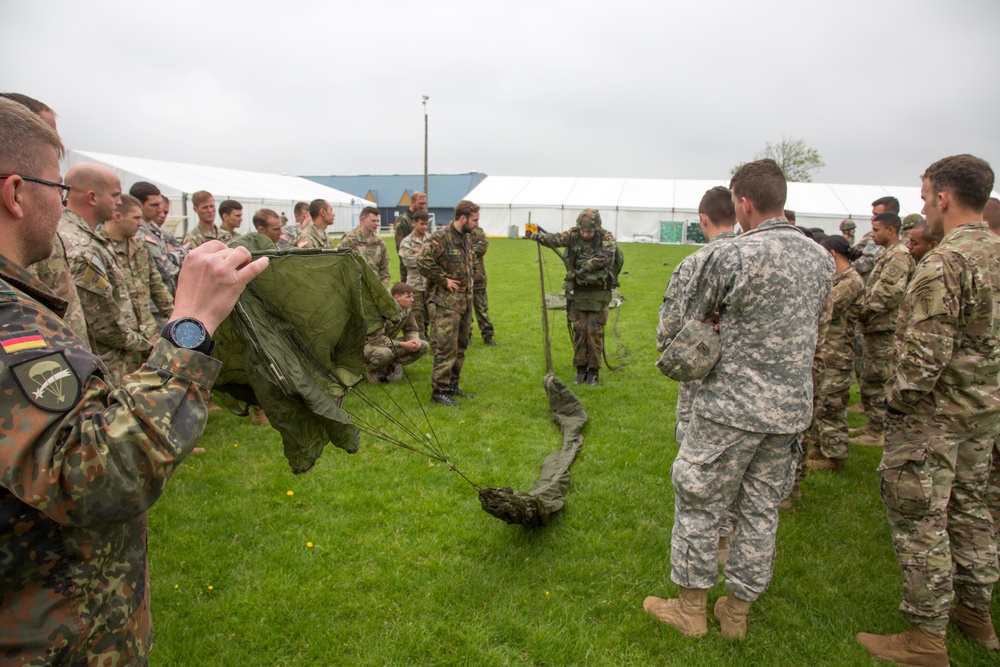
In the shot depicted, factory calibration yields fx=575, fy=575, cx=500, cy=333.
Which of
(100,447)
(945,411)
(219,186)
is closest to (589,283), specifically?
(945,411)

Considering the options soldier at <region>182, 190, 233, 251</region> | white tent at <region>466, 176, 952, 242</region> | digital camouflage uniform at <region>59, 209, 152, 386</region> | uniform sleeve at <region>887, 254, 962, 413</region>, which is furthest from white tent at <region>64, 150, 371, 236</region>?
uniform sleeve at <region>887, 254, 962, 413</region>

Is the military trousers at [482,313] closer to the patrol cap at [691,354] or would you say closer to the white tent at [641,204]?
the patrol cap at [691,354]

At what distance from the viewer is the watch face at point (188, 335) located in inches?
53.2

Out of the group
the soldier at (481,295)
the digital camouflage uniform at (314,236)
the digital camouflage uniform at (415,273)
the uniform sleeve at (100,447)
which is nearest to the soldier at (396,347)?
the digital camouflage uniform at (314,236)

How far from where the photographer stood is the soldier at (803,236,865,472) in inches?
211

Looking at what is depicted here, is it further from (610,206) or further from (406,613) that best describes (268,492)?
(610,206)

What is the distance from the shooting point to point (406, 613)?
3477 mm

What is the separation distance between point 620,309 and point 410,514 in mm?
10162

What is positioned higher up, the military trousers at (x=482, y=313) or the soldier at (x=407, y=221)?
the soldier at (x=407, y=221)

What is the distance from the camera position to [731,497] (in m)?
3.18

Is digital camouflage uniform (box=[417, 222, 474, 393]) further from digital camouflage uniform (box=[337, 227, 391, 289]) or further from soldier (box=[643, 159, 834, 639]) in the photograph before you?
soldier (box=[643, 159, 834, 639])

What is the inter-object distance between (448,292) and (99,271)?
398 cm

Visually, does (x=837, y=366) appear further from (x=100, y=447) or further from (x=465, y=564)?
(x=100, y=447)

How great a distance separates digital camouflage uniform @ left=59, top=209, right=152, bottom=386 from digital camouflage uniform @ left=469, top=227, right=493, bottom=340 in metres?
5.14
